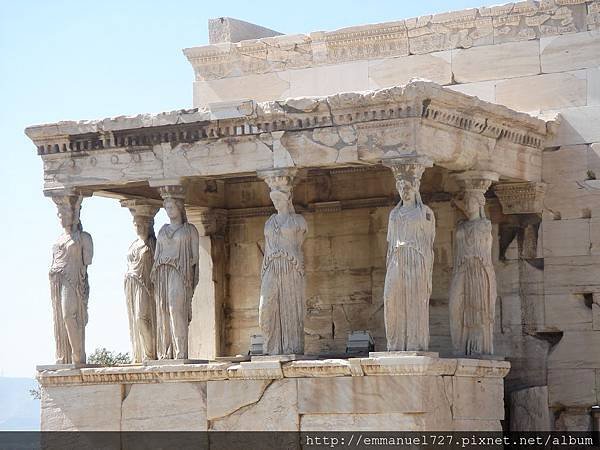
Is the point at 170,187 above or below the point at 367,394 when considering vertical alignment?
above

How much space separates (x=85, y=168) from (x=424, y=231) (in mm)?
3764

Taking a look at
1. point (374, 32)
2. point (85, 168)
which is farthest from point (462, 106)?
point (85, 168)

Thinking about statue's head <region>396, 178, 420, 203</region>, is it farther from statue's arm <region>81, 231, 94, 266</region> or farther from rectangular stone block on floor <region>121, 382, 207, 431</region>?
statue's arm <region>81, 231, 94, 266</region>

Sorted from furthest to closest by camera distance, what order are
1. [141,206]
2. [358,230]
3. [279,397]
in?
1. [358,230]
2. [141,206]
3. [279,397]

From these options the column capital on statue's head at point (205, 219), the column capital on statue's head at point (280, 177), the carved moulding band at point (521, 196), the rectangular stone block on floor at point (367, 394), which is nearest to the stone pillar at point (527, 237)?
the carved moulding band at point (521, 196)

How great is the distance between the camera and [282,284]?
17.2m

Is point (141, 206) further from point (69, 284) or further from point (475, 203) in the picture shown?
point (475, 203)

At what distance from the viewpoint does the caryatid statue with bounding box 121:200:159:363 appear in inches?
738

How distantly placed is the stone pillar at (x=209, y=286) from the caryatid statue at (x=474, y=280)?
10.9ft

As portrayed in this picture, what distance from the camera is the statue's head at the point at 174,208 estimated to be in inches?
706

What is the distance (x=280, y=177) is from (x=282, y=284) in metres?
1.04

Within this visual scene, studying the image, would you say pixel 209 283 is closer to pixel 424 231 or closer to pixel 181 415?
pixel 181 415

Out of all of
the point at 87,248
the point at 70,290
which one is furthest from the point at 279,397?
the point at 87,248

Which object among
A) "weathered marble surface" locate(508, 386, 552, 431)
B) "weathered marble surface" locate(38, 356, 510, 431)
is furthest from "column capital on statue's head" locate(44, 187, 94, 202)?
"weathered marble surface" locate(508, 386, 552, 431)
